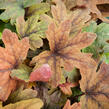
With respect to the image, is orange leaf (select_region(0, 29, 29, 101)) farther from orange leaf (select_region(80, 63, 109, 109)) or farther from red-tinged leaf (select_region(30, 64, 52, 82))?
orange leaf (select_region(80, 63, 109, 109))

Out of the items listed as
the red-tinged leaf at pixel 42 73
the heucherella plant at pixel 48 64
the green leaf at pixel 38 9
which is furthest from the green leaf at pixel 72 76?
the green leaf at pixel 38 9

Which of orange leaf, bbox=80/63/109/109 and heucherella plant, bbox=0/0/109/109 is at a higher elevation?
heucherella plant, bbox=0/0/109/109

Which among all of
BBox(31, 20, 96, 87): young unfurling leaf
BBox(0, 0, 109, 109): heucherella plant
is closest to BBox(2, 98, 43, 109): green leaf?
BBox(0, 0, 109, 109): heucherella plant

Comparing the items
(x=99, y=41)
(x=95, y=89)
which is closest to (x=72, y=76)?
(x=95, y=89)

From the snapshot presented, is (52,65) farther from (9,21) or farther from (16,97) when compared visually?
(9,21)

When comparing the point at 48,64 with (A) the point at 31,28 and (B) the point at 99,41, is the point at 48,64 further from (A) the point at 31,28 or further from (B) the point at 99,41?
(B) the point at 99,41

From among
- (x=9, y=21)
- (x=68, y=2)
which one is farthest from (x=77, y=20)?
(x=9, y=21)
